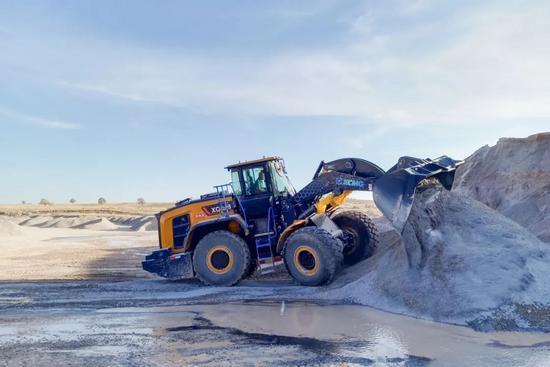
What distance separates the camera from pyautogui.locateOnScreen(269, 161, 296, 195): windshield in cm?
1189

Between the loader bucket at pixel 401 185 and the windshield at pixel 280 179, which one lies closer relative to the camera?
the loader bucket at pixel 401 185

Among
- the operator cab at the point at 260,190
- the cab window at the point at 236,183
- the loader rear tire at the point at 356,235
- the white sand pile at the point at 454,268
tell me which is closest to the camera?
the white sand pile at the point at 454,268

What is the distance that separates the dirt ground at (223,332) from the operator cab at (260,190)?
1.40 metres

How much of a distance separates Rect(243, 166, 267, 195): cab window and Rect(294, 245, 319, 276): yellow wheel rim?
6.05 ft

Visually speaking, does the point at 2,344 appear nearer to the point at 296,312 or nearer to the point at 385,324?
the point at 296,312

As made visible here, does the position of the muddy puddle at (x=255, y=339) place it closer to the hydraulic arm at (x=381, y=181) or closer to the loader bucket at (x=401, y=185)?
the loader bucket at (x=401, y=185)

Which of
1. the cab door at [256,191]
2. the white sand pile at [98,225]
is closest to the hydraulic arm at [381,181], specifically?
the cab door at [256,191]

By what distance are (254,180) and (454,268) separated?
4829 millimetres

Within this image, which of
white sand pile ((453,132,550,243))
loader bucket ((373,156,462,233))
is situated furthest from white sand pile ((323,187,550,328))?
white sand pile ((453,132,550,243))

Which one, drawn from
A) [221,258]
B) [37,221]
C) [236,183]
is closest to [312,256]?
[221,258]

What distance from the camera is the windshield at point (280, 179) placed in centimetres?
1189

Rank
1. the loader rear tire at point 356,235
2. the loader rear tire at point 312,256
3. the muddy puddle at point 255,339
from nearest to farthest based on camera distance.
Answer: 1. the muddy puddle at point 255,339
2. the loader rear tire at point 312,256
3. the loader rear tire at point 356,235

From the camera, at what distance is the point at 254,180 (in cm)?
1195

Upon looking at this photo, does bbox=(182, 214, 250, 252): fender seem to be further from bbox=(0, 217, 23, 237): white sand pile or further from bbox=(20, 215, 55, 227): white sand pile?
bbox=(20, 215, 55, 227): white sand pile
